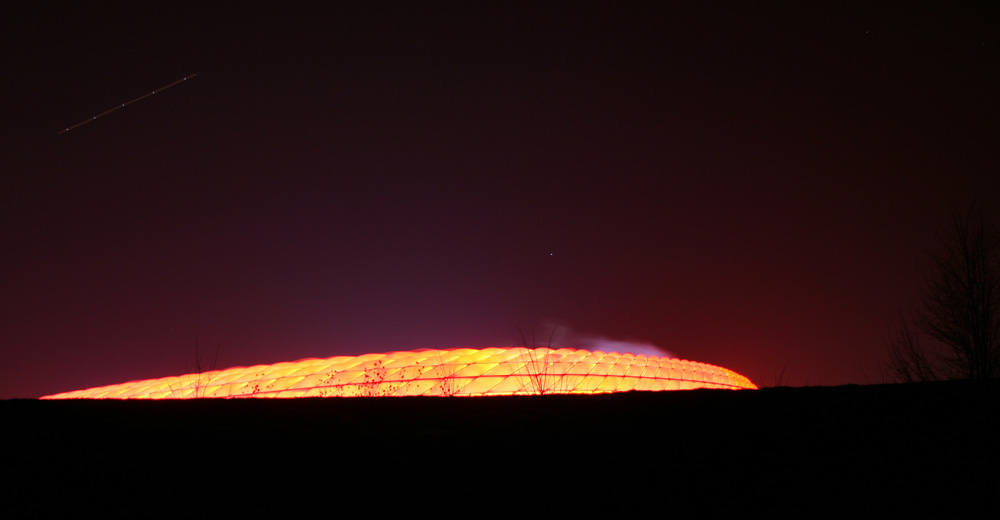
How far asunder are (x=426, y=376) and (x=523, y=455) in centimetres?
1986

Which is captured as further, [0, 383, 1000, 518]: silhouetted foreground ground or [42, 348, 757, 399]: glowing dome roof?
[42, 348, 757, 399]: glowing dome roof

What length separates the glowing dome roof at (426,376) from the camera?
23.5 m

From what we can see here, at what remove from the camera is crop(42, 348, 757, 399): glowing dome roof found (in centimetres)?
2350

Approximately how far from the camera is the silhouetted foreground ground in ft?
14.7

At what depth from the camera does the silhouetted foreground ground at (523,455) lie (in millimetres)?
4484

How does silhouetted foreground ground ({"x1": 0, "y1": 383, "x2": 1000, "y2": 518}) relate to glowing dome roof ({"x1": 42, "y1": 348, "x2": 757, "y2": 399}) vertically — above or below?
below

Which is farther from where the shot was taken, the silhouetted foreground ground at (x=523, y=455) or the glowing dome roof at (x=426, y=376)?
the glowing dome roof at (x=426, y=376)

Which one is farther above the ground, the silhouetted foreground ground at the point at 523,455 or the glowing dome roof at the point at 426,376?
the glowing dome roof at the point at 426,376

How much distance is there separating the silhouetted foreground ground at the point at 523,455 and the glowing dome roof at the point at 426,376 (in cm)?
1515

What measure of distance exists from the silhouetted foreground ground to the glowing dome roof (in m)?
15.2

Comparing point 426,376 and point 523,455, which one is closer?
point 523,455

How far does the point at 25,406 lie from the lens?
669cm

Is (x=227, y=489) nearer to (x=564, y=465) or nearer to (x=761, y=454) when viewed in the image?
(x=564, y=465)

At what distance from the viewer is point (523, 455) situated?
531cm
